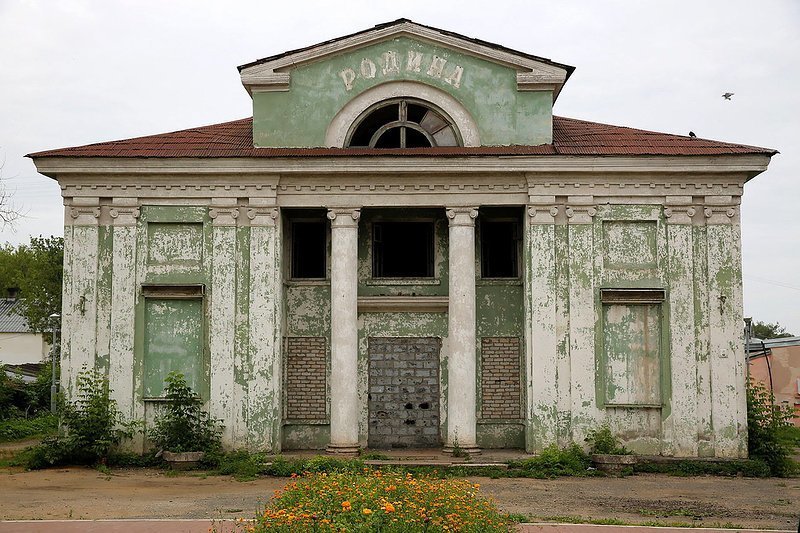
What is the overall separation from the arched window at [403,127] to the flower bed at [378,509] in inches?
370

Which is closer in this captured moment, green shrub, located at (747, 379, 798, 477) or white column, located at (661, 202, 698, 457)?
green shrub, located at (747, 379, 798, 477)

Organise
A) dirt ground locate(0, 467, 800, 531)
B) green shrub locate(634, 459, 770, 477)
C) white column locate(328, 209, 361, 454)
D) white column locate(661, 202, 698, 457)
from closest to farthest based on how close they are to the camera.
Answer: dirt ground locate(0, 467, 800, 531), green shrub locate(634, 459, 770, 477), white column locate(661, 202, 698, 457), white column locate(328, 209, 361, 454)

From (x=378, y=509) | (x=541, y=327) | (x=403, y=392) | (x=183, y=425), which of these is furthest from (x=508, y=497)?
(x=183, y=425)

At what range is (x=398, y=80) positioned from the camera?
17.6 meters

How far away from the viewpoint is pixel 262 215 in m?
17.3

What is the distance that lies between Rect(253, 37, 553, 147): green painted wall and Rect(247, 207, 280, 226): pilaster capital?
1.40 m

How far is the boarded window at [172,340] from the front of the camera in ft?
56.4

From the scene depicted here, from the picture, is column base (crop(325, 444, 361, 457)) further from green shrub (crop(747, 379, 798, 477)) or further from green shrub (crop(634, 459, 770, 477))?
green shrub (crop(747, 379, 798, 477))

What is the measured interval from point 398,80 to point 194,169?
4527mm

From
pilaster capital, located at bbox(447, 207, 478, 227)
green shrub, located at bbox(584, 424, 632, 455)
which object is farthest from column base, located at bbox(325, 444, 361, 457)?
pilaster capital, located at bbox(447, 207, 478, 227)

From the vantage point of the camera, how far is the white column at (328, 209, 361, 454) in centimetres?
1697

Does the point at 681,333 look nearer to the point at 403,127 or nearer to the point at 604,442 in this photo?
the point at 604,442

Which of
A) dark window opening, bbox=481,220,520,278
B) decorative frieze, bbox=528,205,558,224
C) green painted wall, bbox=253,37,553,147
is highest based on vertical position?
green painted wall, bbox=253,37,553,147

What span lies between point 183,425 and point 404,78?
820 centimetres
